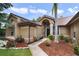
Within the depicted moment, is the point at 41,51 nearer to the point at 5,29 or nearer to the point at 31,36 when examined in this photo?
the point at 31,36

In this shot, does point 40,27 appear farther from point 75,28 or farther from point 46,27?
point 75,28

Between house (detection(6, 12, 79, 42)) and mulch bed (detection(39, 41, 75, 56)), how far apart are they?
0.14 m

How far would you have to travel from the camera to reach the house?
3.01 metres

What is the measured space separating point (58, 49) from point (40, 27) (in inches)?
15.6

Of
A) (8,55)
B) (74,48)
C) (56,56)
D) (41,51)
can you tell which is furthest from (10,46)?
(74,48)

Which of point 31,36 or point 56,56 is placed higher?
point 31,36

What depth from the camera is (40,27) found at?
3066 mm

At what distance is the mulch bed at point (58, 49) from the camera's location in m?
2.96

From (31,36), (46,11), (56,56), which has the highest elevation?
(46,11)

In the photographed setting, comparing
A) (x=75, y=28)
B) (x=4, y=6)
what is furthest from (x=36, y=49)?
(x=4, y=6)

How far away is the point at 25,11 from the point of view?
302 cm

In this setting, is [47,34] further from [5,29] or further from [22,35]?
[5,29]

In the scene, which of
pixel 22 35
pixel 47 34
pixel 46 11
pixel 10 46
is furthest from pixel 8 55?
pixel 46 11

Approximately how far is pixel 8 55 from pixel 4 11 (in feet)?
2.00
